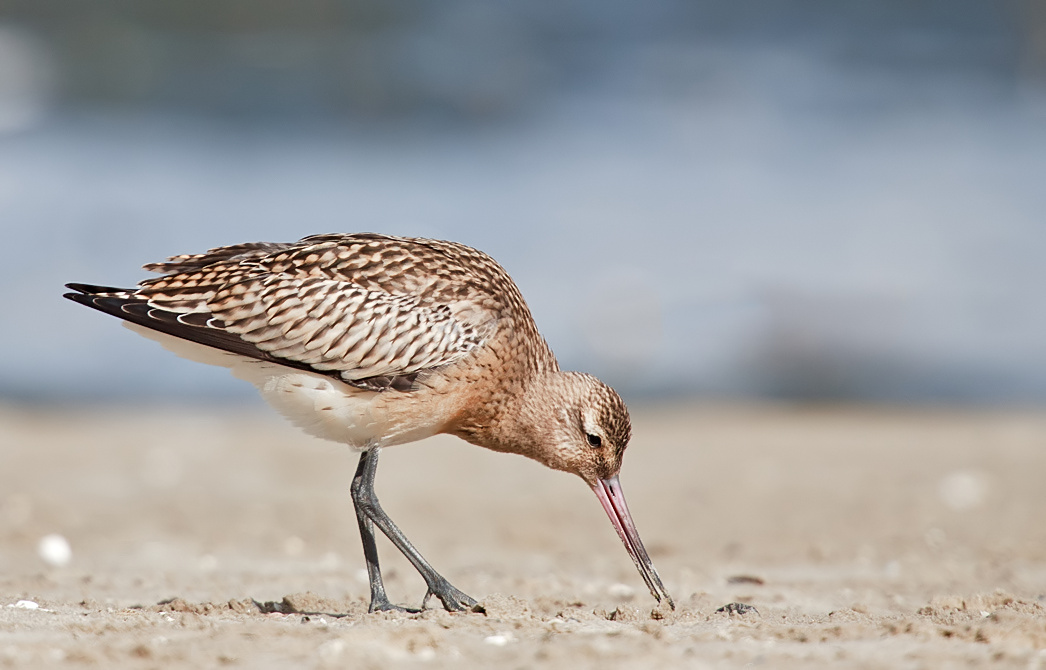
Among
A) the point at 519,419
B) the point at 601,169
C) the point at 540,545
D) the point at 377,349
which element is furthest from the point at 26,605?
the point at 601,169

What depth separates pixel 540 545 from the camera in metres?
8.02

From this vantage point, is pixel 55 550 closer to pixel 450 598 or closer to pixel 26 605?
pixel 26 605

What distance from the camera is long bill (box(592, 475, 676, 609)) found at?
19.7 feet

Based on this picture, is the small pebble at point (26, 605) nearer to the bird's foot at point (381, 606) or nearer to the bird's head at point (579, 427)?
the bird's foot at point (381, 606)

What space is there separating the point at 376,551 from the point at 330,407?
762 millimetres

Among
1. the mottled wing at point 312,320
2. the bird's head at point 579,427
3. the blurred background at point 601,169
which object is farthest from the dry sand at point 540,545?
the blurred background at point 601,169

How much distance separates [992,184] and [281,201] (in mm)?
9840

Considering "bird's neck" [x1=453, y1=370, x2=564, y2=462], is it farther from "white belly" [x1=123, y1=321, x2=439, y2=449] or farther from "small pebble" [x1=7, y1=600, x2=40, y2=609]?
"small pebble" [x1=7, y1=600, x2=40, y2=609]

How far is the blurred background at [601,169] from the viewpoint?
13.5m

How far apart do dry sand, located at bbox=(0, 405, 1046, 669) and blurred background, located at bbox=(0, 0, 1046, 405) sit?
1.69 meters

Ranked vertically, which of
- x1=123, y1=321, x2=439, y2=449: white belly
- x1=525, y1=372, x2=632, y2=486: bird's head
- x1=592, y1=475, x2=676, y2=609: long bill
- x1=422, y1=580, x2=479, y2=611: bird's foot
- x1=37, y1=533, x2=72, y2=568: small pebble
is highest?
x1=525, y1=372, x2=632, y2=486: bird's head

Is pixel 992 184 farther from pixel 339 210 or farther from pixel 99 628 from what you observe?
pixel 99 628

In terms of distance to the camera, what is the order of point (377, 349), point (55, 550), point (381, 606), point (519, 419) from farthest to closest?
point (55, 550) → point (519, 419) → point (377, 349) → point (381, 606)

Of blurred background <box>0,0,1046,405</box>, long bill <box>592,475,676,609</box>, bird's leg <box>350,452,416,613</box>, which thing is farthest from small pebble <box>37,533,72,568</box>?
blurred background <box>0,0,1046,405</box>
